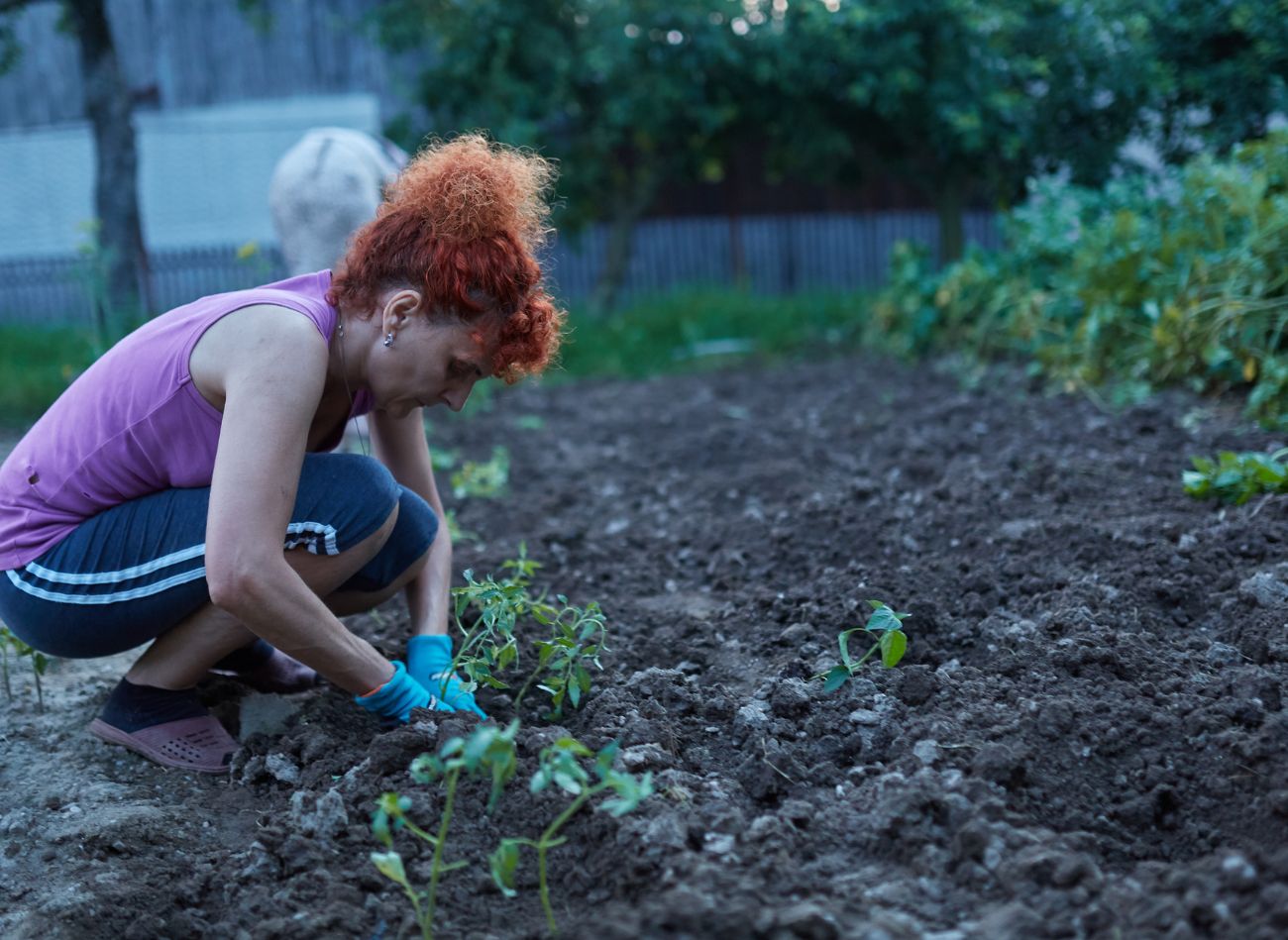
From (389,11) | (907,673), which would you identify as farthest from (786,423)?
(389,11)

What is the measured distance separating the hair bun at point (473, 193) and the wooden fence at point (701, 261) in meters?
8.82

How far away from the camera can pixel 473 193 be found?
6.34 feet

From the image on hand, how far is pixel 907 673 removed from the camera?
2.12 m

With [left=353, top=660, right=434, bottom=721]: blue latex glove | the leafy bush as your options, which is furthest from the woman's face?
the leafy bush

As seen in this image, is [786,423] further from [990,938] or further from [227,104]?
[227,104]

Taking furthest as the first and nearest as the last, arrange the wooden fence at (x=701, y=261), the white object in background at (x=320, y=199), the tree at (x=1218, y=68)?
the wooden fence at (x=701, y=261) < the tree at (x=1218, y=68) < the white object in background at (x=320, y=199)

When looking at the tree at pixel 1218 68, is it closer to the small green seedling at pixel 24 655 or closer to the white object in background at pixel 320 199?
the white object in background at pixel 320 199

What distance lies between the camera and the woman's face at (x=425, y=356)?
1962 millimetres

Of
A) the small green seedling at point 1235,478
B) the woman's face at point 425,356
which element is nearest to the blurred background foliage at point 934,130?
the small green seedling at point 1235,478

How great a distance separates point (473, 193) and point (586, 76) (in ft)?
25.7

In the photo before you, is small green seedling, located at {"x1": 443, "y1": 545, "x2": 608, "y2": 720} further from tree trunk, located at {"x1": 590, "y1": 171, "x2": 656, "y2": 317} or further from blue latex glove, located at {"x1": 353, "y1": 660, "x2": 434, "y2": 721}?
tree trunk, located at {"x1": 590, "y1": 171, "x2": 656, "y2": 317}

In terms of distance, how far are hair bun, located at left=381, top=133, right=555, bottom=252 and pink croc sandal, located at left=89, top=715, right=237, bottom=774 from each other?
109 cm

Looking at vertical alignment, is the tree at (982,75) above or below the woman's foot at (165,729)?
above

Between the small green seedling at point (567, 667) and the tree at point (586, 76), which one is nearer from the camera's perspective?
the small green seedling at point (567, 667)
